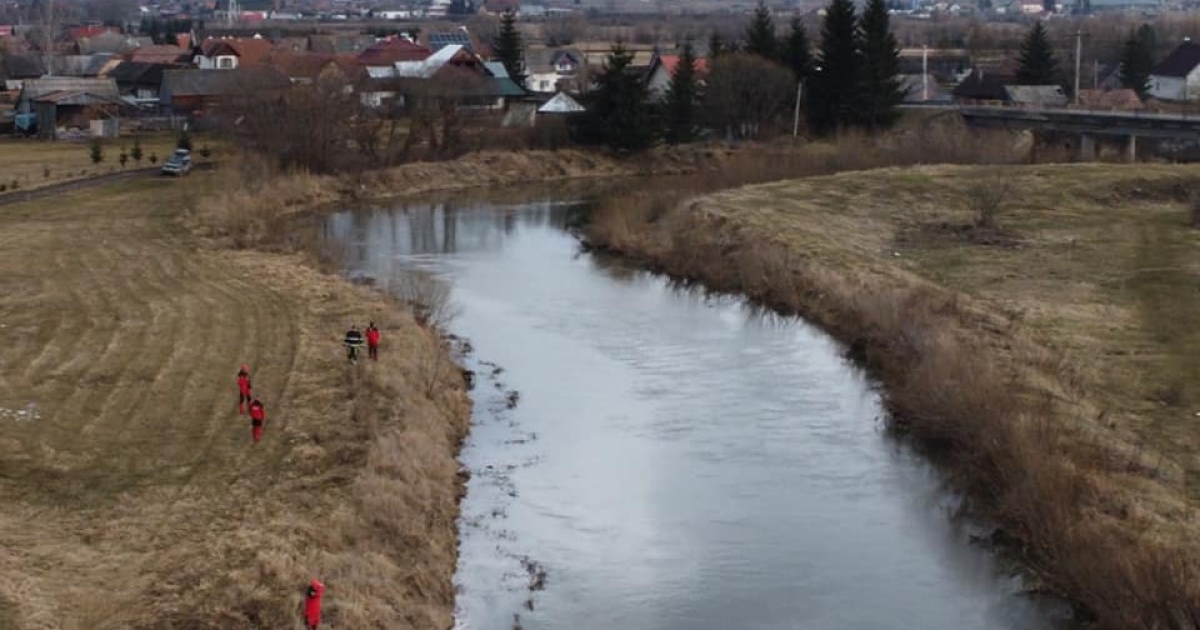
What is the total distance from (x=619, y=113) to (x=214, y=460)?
26.8 meters

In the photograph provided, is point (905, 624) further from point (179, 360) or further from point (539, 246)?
point (539, 246)

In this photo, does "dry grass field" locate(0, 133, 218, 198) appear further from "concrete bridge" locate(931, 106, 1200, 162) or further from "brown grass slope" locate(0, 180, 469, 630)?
"concrete bridge" locate(931, 106, 1200, 162)

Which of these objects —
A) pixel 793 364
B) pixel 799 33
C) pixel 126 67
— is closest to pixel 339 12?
pixel 126 67

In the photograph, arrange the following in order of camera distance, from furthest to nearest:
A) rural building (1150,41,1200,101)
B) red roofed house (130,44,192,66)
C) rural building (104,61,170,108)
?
red roofed house (130,44,192,66) < rural building (104,61,170,108) < rural building (1150,41,1200,101)

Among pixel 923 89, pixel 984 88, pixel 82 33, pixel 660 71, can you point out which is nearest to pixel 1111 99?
pixel 984 88

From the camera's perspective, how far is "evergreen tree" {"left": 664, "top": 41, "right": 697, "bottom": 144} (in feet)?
131

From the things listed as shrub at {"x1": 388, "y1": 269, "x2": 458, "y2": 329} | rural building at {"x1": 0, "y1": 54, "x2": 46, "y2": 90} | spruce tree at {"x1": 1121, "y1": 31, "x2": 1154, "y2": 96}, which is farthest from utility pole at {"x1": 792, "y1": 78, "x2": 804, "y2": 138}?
rural building at {"x1": 0, "y1": 54, "x2": 46, "y2": 90}

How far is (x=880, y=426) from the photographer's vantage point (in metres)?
15.2

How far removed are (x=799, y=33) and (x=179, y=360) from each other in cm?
3108

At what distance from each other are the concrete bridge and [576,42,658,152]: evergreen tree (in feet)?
33.6

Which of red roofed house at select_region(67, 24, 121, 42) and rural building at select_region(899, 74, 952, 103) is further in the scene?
red roofed house at select_region(67, 24, 121, 42)

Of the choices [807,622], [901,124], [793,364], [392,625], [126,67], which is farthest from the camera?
[126,67]

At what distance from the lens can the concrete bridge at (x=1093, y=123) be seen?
36312 mm

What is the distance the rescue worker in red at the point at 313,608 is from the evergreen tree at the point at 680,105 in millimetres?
31568
